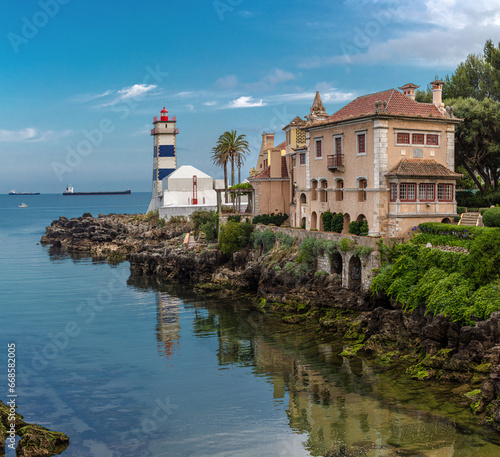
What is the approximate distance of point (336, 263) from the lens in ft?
150

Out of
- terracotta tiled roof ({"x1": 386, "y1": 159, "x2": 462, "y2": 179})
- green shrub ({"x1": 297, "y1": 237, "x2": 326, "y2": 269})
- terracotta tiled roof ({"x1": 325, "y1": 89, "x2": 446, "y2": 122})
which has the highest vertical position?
terracotta tiled roof ({"x1": 325, "y1": 89, "x2": 446, "y2": 122})

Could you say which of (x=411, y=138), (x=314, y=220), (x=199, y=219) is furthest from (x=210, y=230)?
(x=411, y=138)

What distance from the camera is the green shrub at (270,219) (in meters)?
62.1

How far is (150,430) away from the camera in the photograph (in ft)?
83.8

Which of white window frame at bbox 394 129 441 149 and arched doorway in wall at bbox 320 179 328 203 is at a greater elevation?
white window frame at bbox 394 129 441 149

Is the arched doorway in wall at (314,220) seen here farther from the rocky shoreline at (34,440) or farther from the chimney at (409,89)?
the rocky shoreline at (34,440)

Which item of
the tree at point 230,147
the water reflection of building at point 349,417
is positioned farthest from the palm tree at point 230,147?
the water reflection of building at point 349,417

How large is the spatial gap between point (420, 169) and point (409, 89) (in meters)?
8.88

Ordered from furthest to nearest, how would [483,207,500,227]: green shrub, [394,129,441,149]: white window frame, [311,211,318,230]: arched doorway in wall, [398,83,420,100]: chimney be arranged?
1. [311,211,318,230]: arched doorway in wall
2. [398,83,420,100]: chimney
3. [394,129,441,149]: white window frame
4. [483,207,500,227]: green shrub

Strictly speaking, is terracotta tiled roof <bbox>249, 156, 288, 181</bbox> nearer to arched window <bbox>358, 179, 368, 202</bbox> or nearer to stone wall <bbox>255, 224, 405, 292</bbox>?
stone wall <bbox>255, 224, 405, 292</bbox>

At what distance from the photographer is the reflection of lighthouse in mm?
38812

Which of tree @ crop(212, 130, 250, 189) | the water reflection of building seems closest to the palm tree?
tree @ crop(212, 130, 250, 189)

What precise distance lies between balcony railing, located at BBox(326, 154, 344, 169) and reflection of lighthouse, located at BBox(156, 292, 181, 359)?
1787cm

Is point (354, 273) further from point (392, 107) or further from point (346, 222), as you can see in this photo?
point (392, 107)
